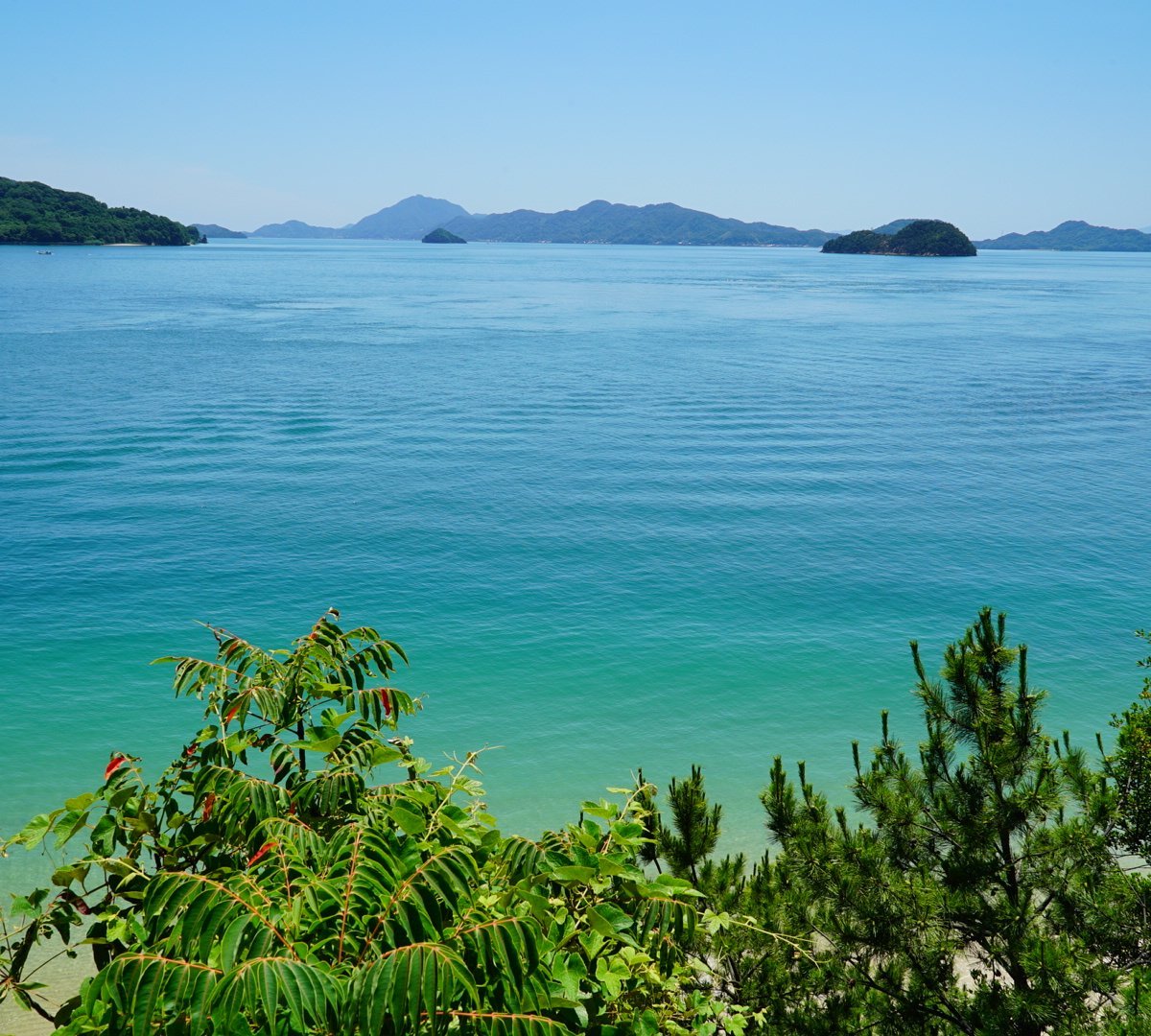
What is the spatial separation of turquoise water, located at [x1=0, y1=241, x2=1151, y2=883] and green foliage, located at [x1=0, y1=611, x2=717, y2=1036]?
37.8 ft

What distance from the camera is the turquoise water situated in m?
20.2

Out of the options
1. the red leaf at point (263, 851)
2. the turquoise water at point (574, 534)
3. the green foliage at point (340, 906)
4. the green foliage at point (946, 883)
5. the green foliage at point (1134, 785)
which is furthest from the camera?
the turquoise water at point (574, 534)

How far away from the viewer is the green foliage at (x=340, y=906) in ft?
10.9

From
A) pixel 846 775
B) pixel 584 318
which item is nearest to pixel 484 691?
pixel 846 775

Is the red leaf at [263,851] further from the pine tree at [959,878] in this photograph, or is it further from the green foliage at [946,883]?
the pine tree at [959,878]

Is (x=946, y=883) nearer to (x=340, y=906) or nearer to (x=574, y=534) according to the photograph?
(x=340, y=906)

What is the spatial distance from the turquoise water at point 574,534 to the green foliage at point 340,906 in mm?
11523

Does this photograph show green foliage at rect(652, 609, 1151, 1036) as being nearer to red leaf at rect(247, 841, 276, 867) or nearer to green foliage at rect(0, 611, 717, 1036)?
green foliage at rect(0, 611, 717, 1036)

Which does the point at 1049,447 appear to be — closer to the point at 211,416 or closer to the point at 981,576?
the point at 981,576

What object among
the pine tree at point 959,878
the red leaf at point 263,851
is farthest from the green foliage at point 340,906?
the pine tree at point 959,878

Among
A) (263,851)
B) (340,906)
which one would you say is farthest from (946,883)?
(263,851)

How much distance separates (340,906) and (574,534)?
27410 mm

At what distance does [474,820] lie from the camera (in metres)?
4.80

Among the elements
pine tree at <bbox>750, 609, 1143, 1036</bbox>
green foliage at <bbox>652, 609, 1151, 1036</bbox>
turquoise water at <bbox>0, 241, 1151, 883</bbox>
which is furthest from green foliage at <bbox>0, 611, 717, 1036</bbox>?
turquoise water at <bbox>0, 241, 1151, 883</bbox>
